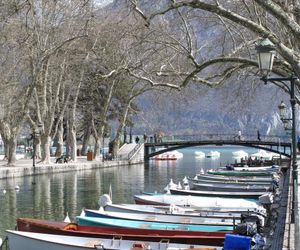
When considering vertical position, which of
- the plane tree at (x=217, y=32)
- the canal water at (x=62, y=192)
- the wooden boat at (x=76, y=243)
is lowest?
the canal water at (x=62, y=192)

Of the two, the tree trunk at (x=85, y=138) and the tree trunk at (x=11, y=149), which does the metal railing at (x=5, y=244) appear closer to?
the tree trunk at (x=11, y=149)

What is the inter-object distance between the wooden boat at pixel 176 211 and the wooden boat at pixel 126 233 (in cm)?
308

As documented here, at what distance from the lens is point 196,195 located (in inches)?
1073

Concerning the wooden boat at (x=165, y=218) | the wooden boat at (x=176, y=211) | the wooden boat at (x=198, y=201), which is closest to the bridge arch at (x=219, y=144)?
A: the wooden boat at (x=198, y=201)

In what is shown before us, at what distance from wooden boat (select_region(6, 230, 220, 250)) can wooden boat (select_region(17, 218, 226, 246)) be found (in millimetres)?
279

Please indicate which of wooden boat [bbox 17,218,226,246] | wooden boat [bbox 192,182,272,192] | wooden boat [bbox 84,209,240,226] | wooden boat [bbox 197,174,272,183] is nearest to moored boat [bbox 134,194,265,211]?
wooden boat [bbox 84,209,240,226]

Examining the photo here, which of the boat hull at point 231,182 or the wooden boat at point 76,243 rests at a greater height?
the boat hull at point 231,182

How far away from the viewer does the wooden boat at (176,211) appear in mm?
19641

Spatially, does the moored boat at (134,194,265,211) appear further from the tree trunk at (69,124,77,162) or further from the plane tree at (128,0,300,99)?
the tree trunk at (69,124,77,162)

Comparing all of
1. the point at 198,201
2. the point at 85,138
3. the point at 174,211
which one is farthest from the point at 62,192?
the point at 85,138

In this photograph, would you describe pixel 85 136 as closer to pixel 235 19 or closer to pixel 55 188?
pixel 55 188

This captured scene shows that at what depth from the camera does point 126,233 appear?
16.3 meters

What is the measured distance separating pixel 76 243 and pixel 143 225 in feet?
10.2

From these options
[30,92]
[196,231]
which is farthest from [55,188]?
[196,231]
